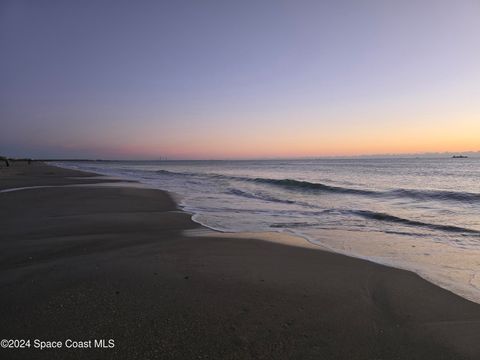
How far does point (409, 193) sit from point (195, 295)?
65.1 feet

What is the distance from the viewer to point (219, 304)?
3863 millimetres

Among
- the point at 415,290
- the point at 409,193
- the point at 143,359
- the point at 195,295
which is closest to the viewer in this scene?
the point at 143,359

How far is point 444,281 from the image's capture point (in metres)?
5.14

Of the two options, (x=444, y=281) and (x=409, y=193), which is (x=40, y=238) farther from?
(x=409, y=193)

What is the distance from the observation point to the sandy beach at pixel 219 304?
3.02 metres

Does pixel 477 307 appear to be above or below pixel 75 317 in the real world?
below

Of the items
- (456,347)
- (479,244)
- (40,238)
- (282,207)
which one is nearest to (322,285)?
(456,347)

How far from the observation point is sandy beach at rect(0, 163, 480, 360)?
3016 mm

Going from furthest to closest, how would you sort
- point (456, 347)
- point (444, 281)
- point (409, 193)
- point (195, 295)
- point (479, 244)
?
point (409, 193), point (479, 244), point (444, 281), point (195, 295), point (456, 347)

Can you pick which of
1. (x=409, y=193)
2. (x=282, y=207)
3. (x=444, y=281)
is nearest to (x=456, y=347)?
(x=444, y=281)

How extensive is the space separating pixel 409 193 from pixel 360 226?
40.5 feet

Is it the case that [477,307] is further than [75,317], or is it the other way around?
[477,307]

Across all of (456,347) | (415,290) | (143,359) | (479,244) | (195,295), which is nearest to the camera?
(143,359)

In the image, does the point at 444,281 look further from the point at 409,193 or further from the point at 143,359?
the point at 409,193
